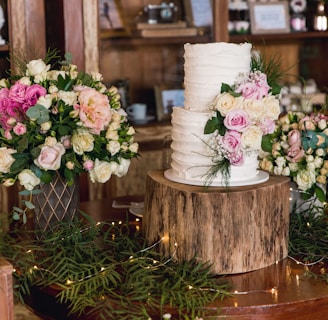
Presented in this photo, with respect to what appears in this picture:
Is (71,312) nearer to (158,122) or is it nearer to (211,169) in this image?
(211,169)

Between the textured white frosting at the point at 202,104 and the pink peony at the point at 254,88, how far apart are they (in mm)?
39

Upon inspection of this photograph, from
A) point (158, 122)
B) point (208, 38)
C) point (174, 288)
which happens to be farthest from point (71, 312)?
point (208, 38)

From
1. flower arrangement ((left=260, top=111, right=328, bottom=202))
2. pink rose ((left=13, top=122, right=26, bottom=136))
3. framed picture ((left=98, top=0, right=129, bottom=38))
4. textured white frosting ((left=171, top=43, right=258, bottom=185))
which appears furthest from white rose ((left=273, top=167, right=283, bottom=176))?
framed picture ((left=98, top=0, right=129, bottom=38))

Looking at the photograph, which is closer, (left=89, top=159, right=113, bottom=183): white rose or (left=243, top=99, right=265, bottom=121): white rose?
(left=243, top=99, right=265, bottom=121): white rose

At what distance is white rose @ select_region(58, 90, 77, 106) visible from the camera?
6.17 ft

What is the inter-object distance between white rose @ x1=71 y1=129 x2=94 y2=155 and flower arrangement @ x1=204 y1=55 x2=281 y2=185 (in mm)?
295

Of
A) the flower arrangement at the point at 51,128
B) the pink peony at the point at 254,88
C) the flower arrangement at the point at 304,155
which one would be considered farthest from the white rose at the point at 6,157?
the flower arrangement at the point at 304,155

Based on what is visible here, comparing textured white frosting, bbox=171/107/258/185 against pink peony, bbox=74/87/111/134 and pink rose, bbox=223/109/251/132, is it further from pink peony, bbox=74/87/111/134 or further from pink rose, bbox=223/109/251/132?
pink peony, bbox=74/87/111/134

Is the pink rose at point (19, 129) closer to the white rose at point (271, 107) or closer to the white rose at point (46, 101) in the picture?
the white rose at point (46, 101)

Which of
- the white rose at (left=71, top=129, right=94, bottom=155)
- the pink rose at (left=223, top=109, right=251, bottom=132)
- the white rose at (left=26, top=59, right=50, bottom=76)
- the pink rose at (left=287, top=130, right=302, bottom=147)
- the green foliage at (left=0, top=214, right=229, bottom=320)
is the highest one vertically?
the white rose at (left=26, top=59, right=50, bottom=76)

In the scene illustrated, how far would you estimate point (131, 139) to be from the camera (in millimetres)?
2039

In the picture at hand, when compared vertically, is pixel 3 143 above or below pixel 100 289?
above

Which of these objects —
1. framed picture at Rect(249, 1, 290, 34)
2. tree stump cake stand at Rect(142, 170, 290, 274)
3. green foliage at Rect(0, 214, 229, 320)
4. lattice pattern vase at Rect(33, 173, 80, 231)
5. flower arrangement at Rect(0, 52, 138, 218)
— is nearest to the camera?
green foliage at Rect(0, 214, 229, 320)

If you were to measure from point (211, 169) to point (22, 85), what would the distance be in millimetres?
515
